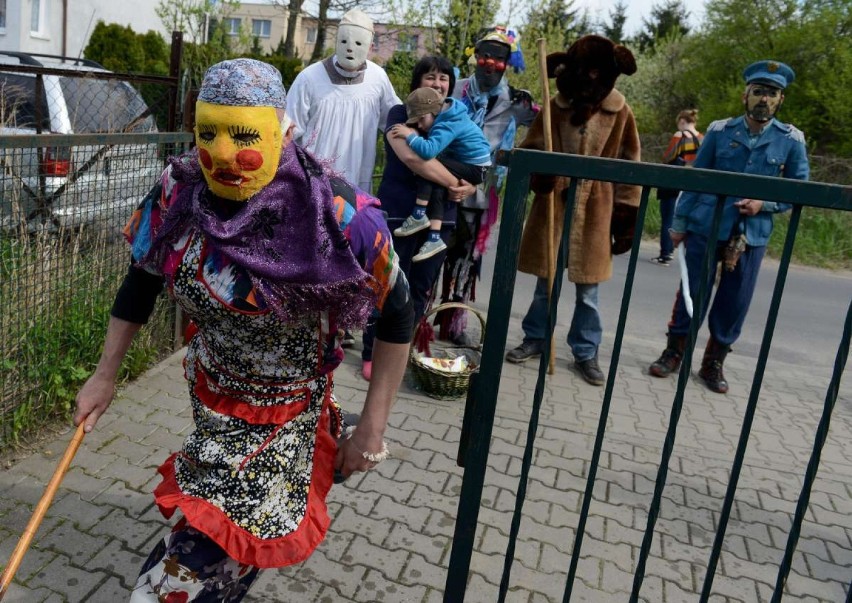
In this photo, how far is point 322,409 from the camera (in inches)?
87.7

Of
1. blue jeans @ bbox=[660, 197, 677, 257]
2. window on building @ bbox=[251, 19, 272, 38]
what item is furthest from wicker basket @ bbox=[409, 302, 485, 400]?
window on building @ bbox=[251, 19, 272, 38]

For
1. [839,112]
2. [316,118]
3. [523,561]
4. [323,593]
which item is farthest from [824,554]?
[839,112]

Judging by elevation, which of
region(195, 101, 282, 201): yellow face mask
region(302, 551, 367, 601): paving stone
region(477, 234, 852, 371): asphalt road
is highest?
region(195, 101, 282, 201): yellow face mask

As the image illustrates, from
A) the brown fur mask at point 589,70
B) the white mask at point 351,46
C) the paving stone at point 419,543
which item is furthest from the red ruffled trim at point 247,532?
the brown fur mask at point 589,70

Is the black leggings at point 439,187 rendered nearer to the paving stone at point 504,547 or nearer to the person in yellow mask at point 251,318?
the paving stone at point 504,547

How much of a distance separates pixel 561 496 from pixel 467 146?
2065 mm

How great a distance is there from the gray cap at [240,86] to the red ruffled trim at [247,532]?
995mm

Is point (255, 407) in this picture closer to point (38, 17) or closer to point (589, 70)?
point (589, 70)

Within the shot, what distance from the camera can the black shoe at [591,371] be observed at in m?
5.05

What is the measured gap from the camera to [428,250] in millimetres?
4496

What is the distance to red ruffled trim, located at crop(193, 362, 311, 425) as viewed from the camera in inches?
79.7

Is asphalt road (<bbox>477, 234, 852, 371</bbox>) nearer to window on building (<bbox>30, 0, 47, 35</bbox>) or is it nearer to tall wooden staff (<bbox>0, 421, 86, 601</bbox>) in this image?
tall wooden staff (<bbox>0, 421, 86, 601</bbox>)

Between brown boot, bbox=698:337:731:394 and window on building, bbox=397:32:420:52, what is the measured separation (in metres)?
10.9

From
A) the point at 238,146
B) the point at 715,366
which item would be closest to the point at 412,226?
the point at 715,366
